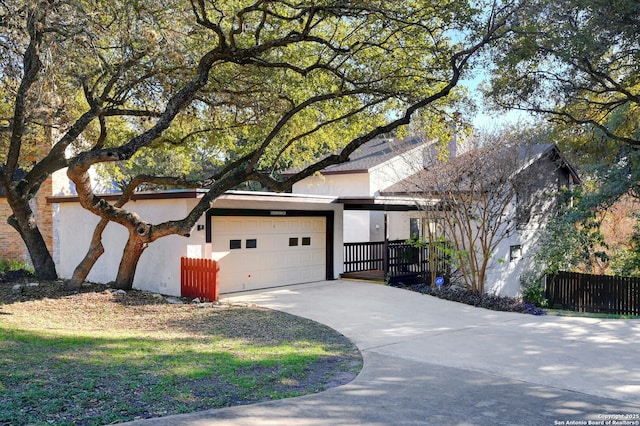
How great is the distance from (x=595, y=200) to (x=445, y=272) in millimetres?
5452

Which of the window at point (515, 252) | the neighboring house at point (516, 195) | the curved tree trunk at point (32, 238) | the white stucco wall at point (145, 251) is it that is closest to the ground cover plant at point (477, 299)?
the neighboring house at point (516, 195)

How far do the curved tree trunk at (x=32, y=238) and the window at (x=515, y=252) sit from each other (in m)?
14.8

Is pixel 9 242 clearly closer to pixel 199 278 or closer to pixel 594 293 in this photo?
pixel 199 278

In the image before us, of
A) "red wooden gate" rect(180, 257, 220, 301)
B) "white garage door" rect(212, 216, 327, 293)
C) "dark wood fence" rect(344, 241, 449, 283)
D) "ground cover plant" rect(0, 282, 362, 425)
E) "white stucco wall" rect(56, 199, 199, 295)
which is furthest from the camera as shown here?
"dark wood fence" rect(344, 241, 449, 283)

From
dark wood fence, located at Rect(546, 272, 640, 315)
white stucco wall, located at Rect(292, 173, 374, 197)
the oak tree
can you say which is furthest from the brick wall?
dark wood fence, located at Rect(546, 272, 640, 315)

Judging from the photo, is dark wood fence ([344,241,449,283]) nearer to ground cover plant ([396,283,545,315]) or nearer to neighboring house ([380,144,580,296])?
ground cover plant ([396,283,545,315])

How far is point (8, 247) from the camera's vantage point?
18719 millimetres

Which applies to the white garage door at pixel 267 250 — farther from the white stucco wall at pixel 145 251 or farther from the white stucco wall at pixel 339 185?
the white stucco wall at pixel 339 185

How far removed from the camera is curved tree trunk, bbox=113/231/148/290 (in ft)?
40.7

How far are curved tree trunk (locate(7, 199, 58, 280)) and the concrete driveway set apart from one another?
22.0 feet

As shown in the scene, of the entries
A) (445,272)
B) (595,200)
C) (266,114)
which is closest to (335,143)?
(266,114)

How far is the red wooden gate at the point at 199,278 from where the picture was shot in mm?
12094

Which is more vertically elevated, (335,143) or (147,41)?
(147,41)

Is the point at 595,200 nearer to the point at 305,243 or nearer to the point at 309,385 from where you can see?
the point at 305,243
